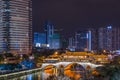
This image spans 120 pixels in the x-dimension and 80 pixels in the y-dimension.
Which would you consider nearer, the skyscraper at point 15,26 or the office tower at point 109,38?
the skyscraper at point 15,26

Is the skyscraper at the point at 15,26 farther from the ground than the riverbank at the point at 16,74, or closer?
farther from the ground

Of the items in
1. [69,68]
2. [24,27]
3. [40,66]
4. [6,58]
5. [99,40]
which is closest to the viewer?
[40,66]

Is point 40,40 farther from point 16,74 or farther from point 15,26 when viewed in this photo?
point 16,74

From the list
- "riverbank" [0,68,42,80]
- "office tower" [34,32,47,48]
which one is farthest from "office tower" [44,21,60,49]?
"riverbank" [0,68,42,80]

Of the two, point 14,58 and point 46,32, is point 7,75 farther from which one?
point 46,32

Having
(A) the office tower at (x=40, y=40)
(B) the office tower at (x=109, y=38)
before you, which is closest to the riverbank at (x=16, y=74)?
(B) the office tower at (x=109, y=38)

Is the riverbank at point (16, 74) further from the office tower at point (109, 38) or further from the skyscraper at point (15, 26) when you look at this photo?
the office tower at point (109, 38)

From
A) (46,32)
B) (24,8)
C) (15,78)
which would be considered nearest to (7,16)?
(24,8)

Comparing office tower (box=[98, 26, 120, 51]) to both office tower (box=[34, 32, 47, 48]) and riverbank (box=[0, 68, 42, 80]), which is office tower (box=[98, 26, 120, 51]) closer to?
office tower (box=[34, 32, 47, 48])
